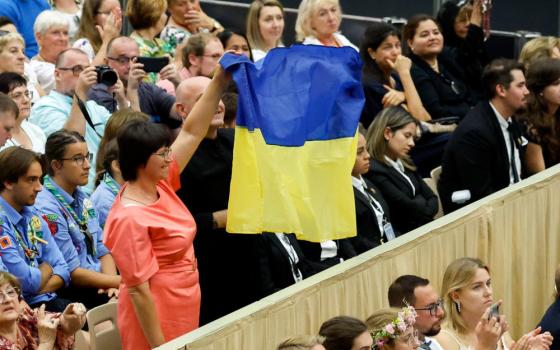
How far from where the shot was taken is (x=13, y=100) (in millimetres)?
7711

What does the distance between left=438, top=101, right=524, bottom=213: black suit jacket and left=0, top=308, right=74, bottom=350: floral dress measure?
3.91 m

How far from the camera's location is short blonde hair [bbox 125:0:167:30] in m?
10.3

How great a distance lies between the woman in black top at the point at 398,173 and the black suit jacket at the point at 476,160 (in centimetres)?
41

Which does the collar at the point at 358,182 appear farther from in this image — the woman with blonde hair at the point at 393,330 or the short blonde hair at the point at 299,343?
the short blonde hair at the point at 299,343

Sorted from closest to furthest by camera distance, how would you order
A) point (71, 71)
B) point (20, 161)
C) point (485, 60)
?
point (20, 161) < point (71, 71) < point (485, 60)

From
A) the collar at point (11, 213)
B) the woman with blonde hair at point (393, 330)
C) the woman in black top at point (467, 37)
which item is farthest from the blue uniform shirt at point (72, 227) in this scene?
the woman in black top at point (467, 37)

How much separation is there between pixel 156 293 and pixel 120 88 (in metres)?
2.73

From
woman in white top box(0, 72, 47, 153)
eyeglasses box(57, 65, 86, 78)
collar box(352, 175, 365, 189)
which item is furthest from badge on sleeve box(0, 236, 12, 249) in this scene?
collar box(352, 175, 365, 189)

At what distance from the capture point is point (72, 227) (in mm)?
7445

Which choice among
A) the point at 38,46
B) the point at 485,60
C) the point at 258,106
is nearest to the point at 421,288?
the point at 258,106

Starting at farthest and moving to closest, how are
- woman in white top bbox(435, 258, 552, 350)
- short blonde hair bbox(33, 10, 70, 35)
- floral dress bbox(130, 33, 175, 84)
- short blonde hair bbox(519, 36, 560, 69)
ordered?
short blonde hair bbox(519, 36, 560, 69)
floral dress bbox(130, 33, 175, 84)
short blonde hair bbox(33, 10, 70, 35)
woman in white top bbox(435, 258, 552, 350)

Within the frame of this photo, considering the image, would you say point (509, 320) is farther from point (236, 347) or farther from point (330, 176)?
point (236, 347)

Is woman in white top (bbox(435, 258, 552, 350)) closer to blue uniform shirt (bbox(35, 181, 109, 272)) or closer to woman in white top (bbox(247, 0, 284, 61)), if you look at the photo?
blue uniform shirt (bbox(35, 181, 109, 272))

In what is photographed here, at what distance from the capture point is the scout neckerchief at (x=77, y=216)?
7.45 meters
